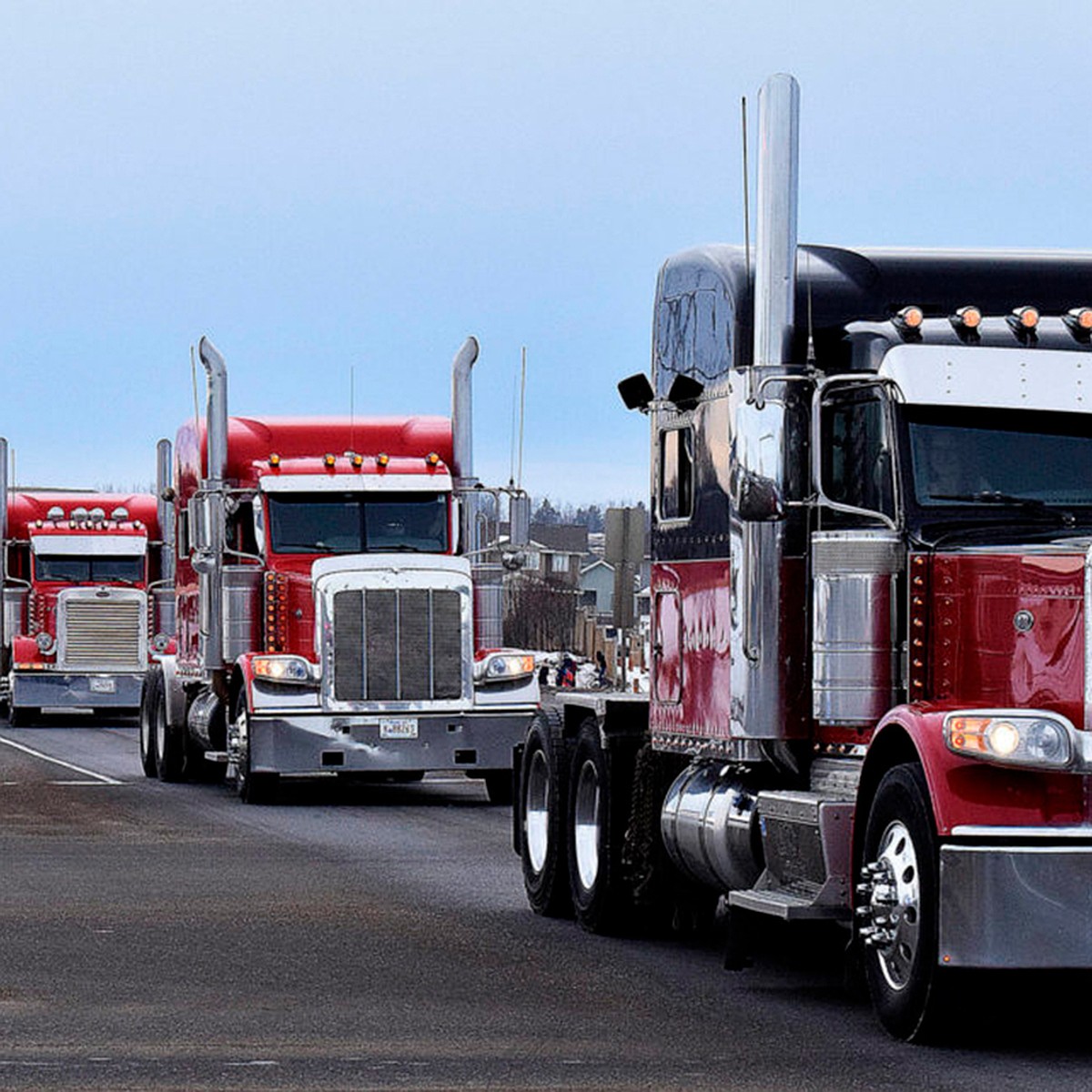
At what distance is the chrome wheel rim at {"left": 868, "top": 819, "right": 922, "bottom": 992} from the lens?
11070 mm

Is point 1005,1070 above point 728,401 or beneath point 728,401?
beneath

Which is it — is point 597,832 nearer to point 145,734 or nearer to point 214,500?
point 214,500

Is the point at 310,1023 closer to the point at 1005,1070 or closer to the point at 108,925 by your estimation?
the point at 1005,1070

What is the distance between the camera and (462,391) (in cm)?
2856

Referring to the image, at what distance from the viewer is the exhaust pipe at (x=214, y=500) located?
27469 millimetres

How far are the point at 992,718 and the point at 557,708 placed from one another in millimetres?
6438

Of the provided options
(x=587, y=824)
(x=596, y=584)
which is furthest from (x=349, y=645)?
(x=596, y=584)

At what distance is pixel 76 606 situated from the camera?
48188 millimetres

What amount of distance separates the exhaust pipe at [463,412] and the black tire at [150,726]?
540 cm

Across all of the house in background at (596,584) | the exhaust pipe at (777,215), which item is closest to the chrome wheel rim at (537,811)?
the exhaust pipe at (777,215)

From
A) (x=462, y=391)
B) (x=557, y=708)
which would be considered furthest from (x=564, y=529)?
(x=557, y=708)

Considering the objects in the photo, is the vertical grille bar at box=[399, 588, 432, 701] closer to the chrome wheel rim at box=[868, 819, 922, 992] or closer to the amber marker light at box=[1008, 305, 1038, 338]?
the amber marker light at box=[1008, 305, 1038, 338]

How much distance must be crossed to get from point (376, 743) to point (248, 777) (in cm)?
125

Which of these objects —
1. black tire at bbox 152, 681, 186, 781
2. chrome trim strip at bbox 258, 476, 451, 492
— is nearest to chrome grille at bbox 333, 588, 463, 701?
chrome trim strip at bbox 258, 476, 451, 492
